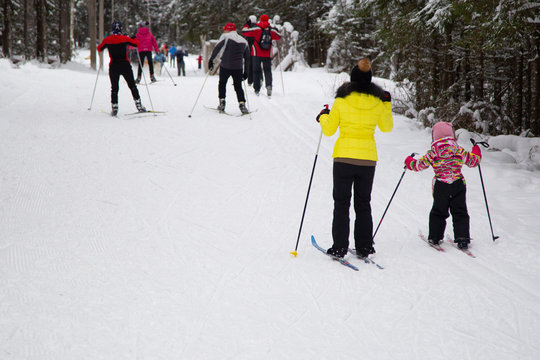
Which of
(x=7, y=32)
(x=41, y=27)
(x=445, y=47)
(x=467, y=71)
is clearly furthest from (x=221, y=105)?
(x=41, y=27)

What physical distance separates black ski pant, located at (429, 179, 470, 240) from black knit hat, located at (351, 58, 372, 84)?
1486 millimetres

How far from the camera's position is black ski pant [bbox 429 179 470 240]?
4.76m

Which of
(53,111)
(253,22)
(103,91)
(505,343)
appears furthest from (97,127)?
(505,343)

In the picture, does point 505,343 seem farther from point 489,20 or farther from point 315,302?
point 489,20

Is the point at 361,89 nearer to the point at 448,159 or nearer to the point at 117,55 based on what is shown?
the point at 448,159

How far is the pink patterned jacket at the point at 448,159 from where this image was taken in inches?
182

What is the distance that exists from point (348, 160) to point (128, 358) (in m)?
2.48

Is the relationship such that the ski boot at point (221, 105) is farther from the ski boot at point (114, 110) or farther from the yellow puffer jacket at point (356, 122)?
the yellow puffer jacket at point (356, 122)

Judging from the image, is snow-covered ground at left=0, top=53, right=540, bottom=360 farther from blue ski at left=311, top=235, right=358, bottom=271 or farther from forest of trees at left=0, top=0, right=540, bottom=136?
forest of trees at left=0, top=0, right=540, bottom=136

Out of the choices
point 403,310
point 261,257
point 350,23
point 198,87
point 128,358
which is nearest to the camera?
point 128,358

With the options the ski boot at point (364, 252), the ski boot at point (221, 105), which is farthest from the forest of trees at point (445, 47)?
the ski boot at point (364, 252)

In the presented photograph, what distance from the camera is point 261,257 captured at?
4461 millimetres

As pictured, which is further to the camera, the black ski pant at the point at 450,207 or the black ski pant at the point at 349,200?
the black ski pant at the point at 450,207

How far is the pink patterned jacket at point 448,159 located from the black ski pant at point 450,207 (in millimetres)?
96
